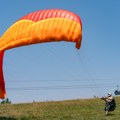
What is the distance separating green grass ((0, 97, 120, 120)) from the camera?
2672 cm

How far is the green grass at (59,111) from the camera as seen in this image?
2672 cm

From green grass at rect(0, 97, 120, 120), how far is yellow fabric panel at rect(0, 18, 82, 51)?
5.86 metres

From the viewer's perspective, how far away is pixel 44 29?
65.9 ft

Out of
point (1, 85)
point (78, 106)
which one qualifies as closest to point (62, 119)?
point (1, 85)

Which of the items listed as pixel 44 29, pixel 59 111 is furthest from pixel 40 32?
pixel 59 111

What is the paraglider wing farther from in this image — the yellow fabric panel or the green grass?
the green grass

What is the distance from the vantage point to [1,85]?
23.7 meters

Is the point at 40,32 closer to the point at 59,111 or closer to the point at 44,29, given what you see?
the point at 44,29

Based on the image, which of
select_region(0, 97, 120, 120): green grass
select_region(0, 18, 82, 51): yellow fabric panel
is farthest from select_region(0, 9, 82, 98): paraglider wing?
select_region(0, 97, 120, 120): green grass

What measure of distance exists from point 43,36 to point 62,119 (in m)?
7.27

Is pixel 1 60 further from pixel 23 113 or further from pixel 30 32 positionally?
pixel 23 113

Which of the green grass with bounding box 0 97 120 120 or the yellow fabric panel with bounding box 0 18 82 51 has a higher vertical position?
the yellow fabric panel with bounding box 0 18 82 51

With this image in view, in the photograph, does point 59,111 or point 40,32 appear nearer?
point 40,32

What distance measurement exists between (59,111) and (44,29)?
10889 mm
